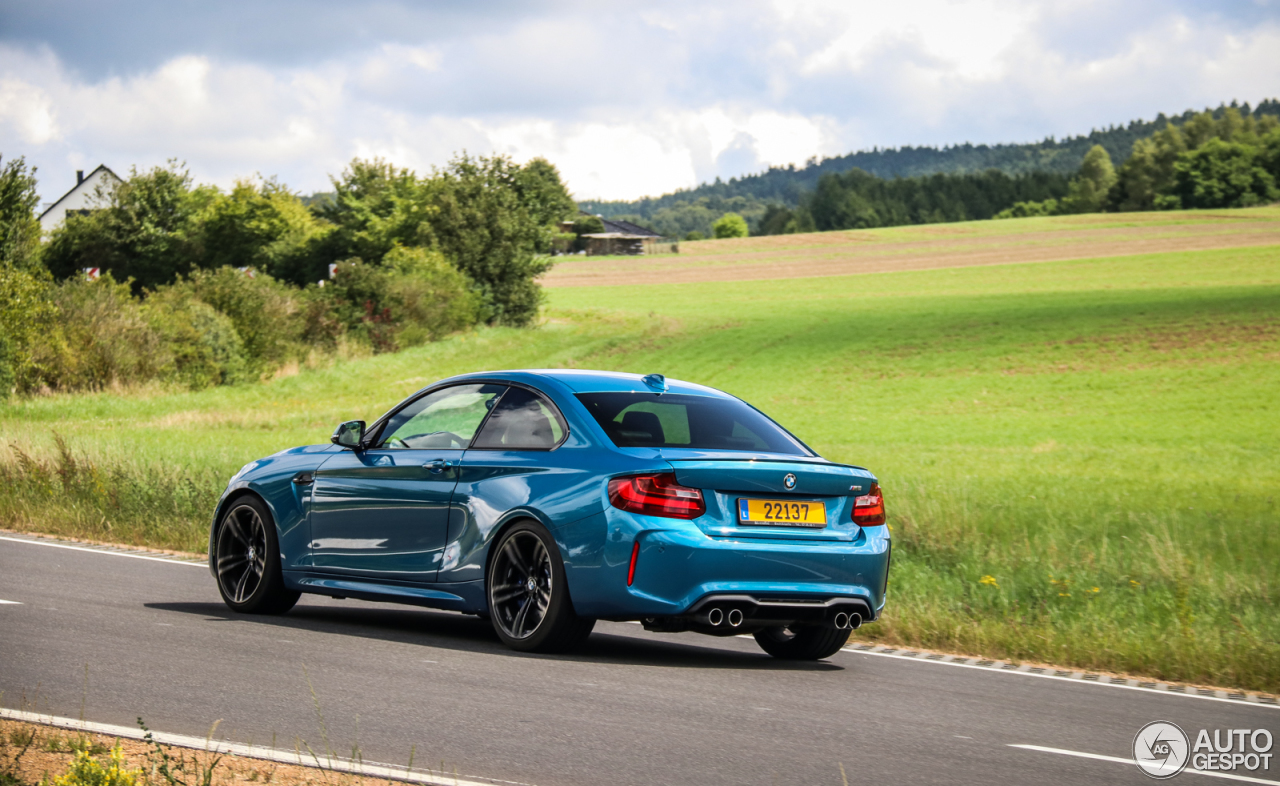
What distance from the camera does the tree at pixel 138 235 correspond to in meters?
78.8

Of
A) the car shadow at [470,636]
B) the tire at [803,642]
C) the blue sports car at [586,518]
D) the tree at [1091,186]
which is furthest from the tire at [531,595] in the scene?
the tree at [1091,186]

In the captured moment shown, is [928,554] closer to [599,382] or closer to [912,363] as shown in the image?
[599,382]

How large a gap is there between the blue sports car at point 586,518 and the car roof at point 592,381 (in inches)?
0.8

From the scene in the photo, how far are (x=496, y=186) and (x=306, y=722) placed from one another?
187ft

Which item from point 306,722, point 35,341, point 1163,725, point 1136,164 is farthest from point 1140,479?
point 1136,164

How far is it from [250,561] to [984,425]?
95.8 ft

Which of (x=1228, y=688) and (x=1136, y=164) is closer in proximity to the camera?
(x=1228, y=688)

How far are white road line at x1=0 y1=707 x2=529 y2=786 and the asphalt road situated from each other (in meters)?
0.15

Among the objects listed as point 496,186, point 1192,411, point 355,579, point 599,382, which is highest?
point 496,186

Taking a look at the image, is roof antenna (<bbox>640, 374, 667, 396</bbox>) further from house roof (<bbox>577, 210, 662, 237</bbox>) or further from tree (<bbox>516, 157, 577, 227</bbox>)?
house roof (<bbox>577, 210, 662, 237</bbox>)

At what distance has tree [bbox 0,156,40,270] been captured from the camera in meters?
51.5

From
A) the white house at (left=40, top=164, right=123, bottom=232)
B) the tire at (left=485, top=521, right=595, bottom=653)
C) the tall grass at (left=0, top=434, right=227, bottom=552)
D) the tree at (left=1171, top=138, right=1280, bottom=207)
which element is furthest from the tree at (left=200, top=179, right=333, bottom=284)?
the tree at (left=1171, top=138, right=1280, bottom=207)

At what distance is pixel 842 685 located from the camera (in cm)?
782

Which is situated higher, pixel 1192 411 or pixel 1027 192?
pixel 1027 192
